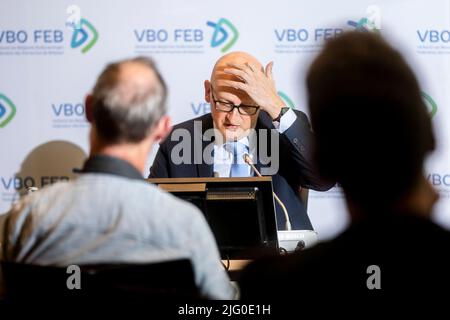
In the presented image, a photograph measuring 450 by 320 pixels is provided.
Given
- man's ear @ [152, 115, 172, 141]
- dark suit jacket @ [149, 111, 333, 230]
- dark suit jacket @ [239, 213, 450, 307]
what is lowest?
dark suit jacket @ [239, 213, 450, 307]

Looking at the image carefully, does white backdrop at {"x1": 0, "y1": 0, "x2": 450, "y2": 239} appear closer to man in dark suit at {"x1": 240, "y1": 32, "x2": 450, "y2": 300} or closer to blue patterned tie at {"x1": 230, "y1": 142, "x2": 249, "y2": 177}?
blue patterned tie at {"x1": 230, "y1": 142, "x2": 249, "y2": 177}

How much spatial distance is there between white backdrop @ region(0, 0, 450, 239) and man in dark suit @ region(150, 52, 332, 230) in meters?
0.39

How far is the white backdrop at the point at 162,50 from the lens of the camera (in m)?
4.17

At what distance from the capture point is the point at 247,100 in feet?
12.2

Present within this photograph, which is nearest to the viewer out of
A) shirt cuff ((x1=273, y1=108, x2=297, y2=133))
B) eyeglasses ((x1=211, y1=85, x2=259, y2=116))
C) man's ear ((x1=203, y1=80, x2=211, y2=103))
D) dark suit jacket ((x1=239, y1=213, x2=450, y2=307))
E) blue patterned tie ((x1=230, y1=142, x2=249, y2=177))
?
dark suit jacket ((x1=239, y1=213, x2=450, y2=307))

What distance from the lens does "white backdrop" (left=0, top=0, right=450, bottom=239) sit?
164 inches

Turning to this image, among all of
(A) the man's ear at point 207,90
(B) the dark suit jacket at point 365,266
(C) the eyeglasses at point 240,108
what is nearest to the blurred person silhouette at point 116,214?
(B) the dark suit jacket at point 365,266

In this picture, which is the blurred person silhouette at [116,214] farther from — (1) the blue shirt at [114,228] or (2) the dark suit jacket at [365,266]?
(2) the dark suit jacket at [365,266]

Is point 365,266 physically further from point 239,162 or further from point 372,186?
point 239,162

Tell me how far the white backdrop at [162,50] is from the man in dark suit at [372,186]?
9.80 feet

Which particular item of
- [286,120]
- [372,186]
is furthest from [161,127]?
[286,120]

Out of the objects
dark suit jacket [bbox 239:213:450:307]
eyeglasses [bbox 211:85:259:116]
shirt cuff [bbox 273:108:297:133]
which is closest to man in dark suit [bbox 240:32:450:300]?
dark suit jacket [bbox 239:213:450:307]

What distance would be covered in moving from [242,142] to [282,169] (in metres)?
0.28
